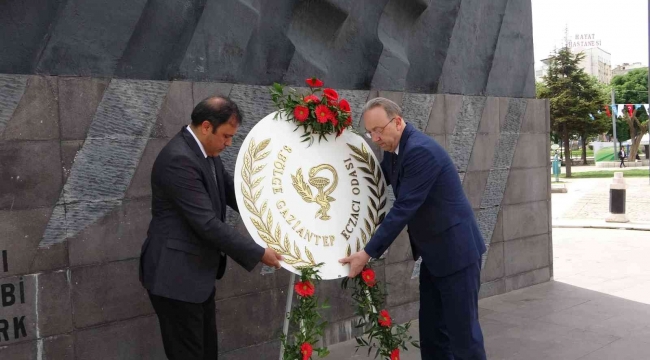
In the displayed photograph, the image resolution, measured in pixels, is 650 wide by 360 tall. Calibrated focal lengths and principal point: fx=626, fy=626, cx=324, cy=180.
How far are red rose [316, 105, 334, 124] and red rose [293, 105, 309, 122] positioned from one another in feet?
0.20

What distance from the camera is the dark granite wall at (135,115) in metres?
3.33

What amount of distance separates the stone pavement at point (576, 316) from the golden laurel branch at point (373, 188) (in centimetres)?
154

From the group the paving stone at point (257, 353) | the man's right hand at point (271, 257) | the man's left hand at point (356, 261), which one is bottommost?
the paving stone at point (257, 353)

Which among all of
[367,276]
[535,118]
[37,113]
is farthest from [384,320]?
[535,118]

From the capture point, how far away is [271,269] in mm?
4398

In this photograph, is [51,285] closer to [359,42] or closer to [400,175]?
[400,175]

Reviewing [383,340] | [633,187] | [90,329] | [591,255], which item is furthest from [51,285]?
[633,187]

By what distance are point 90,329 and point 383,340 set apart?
5.43 feet

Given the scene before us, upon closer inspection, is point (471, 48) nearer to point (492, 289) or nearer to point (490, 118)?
point (490, 118)

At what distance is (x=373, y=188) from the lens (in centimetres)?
347

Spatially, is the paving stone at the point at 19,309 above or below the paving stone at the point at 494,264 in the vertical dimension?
above

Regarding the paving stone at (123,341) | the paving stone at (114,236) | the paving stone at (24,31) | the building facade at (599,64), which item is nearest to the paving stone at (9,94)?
the paving stone at (24,31)

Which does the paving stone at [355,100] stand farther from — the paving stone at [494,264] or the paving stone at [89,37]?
the paving stone at [494,264]

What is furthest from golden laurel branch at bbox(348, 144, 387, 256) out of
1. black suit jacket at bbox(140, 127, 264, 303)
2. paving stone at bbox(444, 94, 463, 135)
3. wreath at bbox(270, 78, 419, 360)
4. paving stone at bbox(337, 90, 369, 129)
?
paving stone at bbox(444, 94, 463, 135)
